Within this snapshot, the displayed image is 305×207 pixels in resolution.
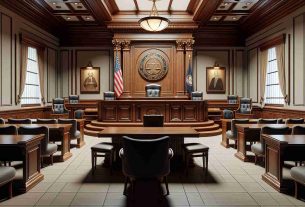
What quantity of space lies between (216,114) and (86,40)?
6792 millimetres

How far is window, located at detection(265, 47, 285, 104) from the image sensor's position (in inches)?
382

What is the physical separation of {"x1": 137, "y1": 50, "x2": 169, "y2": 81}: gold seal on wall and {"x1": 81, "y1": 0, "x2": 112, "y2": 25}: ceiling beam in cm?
227

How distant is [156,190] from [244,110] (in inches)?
299

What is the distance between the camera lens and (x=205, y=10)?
31.8 feet

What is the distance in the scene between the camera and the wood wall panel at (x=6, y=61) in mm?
7637

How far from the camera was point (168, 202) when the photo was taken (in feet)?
10.9

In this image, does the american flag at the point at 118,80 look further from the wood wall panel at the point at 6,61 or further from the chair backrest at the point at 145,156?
the chair backrest at the point at 145,156

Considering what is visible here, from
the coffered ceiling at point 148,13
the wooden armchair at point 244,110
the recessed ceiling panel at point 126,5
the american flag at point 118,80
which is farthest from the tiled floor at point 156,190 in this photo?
the recessed ceiling panel at point 126,5

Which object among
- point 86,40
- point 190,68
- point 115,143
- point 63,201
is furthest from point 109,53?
point 63,201

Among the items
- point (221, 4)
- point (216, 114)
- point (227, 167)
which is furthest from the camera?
Result: point (216, 114)

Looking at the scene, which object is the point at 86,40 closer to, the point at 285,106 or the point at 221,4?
the point at 221,4

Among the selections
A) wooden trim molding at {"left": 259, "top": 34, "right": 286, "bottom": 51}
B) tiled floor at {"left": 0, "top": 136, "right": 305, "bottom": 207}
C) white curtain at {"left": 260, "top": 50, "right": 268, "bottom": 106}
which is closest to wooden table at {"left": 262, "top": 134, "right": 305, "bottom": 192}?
tiled floor at {"left": 0, "top": 136, "right": 305, "bottom": 207}

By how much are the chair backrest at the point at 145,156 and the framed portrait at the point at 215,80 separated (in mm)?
9706

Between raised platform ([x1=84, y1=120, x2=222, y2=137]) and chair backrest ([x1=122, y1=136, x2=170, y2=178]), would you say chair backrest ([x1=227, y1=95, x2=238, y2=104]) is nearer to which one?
raised platform ([x1=84, y1=120, x2=222, y2=137])
